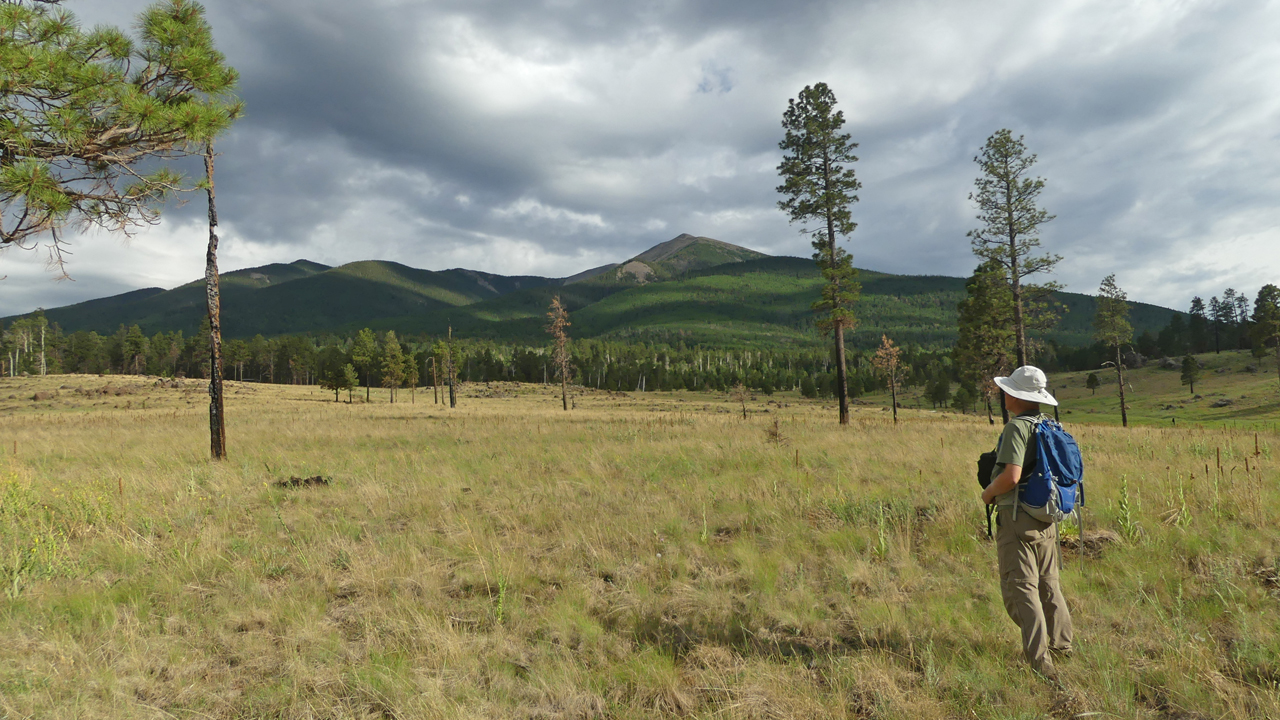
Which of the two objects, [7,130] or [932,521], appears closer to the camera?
[7,130]

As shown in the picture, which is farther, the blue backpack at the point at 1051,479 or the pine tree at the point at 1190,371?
the pine tree at the point at 1190,371

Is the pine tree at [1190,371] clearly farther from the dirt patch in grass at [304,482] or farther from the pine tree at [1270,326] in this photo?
the dirt patch in grass at [304,482]

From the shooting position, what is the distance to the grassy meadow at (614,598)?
3.46 m

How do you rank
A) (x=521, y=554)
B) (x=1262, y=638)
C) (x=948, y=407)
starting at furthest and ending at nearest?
(x=948, y=407)
(x=521, y=554)
(x=1262, y=638)

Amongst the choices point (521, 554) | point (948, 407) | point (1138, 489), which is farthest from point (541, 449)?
point (948, 407)

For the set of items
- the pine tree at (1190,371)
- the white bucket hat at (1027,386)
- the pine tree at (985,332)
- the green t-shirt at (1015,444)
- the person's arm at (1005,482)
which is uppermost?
the pine tree at (985,332)

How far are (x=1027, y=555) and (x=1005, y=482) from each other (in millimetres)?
590

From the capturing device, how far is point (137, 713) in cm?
329

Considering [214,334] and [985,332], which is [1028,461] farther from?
[985,332]

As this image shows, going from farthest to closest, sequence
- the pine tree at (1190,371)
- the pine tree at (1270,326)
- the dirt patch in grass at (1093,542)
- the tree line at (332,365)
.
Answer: the tree line at (332,365), the pine tree at (1190,371), the pine tree at (1270,326), the dirt patch in grass at (1093,542)

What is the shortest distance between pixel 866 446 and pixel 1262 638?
9660mm

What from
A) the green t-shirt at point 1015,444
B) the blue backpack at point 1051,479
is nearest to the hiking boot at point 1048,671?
the blue backpack at point 1051,479

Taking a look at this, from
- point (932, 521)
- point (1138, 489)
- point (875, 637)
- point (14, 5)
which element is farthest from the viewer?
point (1138, 489)

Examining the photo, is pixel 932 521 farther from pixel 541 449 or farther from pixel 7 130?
pixel 7 130
